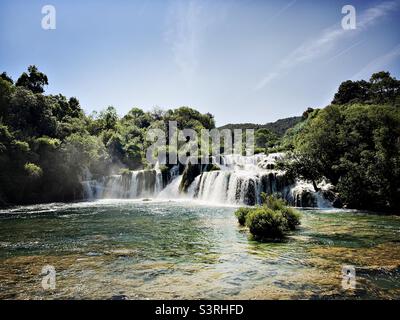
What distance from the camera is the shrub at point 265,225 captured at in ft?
45.5

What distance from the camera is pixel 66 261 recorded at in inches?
405

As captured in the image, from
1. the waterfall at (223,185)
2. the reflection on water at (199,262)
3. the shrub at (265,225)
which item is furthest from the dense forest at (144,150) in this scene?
the shrub at (265,225)

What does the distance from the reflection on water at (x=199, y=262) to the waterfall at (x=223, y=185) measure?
7427 mm

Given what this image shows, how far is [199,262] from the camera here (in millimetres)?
9930

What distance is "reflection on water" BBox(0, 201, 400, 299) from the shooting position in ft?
23.8

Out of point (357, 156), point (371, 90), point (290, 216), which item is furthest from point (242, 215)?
point (371, 90)

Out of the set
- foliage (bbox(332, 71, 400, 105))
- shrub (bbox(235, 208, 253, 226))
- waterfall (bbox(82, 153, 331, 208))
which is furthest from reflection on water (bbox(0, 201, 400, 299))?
foliage (bbox(332, 71, 400, 105))

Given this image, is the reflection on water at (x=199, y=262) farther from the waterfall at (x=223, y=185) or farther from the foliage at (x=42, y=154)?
the foliage at (x=42, y=154)

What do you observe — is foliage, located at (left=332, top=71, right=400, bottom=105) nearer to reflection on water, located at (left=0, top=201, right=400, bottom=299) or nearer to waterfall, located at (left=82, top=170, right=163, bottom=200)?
waterfall, located at (left=82, top=170, right=163, bottom=200)

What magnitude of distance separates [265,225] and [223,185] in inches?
776

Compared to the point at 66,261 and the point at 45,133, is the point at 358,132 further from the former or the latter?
the point at 45,133

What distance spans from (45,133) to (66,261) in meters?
41.0

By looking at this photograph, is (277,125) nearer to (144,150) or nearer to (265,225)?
(144,150)
